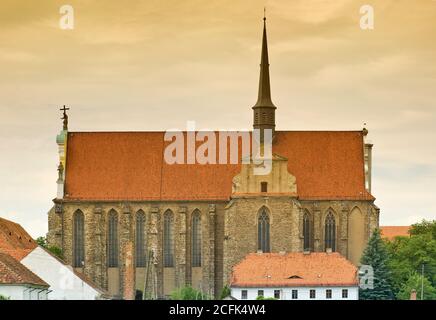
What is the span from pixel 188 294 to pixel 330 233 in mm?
13985

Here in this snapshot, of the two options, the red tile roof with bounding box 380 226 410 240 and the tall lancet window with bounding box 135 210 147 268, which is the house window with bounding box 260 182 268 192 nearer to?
the tall lancet window with bounding box 135 210 147 268

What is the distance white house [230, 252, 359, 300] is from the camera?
78250 mm

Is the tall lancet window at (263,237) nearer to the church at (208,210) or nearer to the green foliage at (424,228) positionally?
the church at (208,210)

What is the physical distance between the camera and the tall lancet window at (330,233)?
3509 inches

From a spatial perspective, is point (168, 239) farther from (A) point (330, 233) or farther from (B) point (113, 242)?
(A) point (330, 233)

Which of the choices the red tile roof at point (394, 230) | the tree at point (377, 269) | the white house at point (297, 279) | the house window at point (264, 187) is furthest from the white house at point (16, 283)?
the red tile roof at point (394, 230)

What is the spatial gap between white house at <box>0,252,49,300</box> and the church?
27058 mm

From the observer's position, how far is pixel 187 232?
90.9 metres

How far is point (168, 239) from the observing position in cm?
9119

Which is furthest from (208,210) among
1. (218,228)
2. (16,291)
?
(16,291)

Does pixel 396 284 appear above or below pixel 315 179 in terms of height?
below

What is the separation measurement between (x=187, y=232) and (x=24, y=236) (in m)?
11.0
